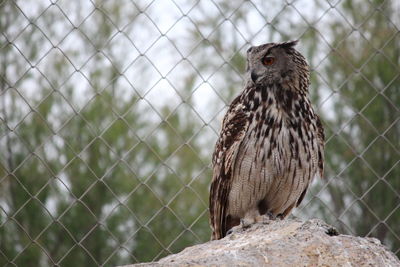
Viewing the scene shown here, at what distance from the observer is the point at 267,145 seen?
2480mm

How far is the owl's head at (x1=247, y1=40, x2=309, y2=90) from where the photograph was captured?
2.65m

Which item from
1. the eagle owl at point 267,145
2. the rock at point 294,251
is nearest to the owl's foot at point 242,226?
the eagle owl at point 267,145

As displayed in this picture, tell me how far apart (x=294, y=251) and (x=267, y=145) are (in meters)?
0.67

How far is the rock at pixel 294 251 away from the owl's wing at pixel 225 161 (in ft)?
1.90

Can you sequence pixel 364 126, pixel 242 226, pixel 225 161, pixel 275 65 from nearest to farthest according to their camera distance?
pixel 242 226
pixel 225 161
pixel 275 65
pixel 364 126

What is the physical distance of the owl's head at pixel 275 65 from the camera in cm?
265

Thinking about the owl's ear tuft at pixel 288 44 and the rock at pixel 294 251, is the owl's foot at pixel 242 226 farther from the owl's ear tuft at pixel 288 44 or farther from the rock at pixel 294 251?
the owl's ear tuft at pixel 288 44

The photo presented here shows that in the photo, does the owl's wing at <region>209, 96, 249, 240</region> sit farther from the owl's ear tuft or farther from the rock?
the rock

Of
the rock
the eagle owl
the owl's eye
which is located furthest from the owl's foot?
the owl's eye

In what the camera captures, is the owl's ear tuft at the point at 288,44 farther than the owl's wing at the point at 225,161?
Yes

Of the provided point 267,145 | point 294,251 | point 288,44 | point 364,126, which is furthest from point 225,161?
point 364,126

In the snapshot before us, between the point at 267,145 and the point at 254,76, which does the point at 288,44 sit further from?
the point at 267,145

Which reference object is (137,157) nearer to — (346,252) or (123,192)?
(123,192)

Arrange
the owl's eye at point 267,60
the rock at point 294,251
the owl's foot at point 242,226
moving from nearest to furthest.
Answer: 1. the rock at point 294,251
2. the owl's foot at point 242,226
3. the owl's eye at point 267,60
